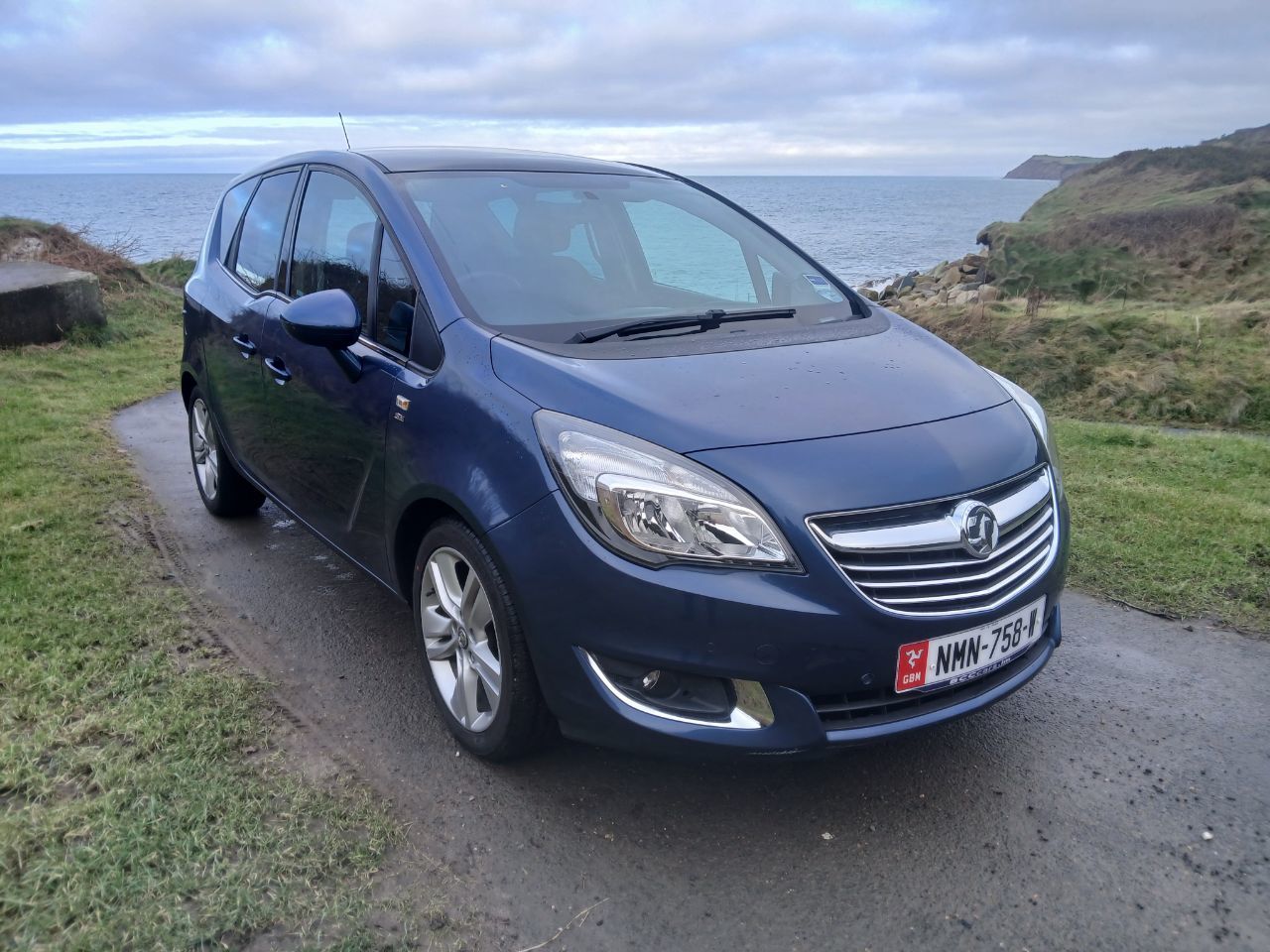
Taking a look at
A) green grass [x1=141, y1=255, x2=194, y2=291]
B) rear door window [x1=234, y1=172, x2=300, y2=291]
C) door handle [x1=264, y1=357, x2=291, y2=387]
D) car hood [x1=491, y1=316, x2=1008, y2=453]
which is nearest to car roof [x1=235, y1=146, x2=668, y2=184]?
rear door window [x1=234, y1=172, x2=300, y2=291]

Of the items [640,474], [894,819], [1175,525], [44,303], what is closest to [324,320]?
[640,474]

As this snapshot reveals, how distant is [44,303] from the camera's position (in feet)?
31.6

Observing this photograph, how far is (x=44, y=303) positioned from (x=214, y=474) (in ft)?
19.8

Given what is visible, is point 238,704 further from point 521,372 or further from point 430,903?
point 521,372

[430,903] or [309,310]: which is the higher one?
[309,310]

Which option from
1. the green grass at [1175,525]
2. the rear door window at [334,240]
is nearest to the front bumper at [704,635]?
the rear door window at [334,240]

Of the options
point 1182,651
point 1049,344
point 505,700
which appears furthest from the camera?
point 1049,344

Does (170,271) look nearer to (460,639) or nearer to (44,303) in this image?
(44,303)

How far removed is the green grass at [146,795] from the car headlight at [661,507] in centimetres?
99

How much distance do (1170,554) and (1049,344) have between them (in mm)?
6677

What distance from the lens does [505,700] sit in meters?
2.71

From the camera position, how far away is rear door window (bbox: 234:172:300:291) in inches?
166

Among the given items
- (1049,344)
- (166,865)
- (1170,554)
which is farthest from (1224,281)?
(166,865)

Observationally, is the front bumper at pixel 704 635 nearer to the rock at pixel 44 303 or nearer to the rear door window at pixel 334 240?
the rear door window at pixel 334 240
